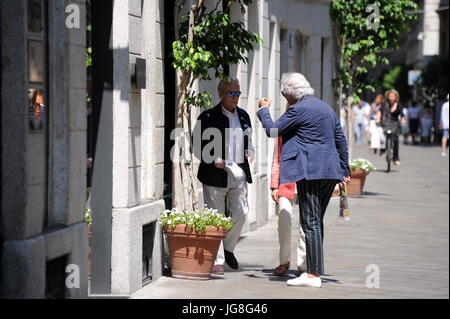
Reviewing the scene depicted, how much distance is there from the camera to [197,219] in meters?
9.82

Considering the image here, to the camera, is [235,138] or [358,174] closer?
[235,138]

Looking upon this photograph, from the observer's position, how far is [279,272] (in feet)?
34.4

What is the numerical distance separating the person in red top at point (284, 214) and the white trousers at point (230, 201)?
54 centimetres

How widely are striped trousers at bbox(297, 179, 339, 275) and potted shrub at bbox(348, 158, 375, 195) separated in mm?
10157

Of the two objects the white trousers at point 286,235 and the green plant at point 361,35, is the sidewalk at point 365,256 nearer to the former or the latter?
the white trousers at point 286,235

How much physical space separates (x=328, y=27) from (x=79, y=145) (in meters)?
14.1

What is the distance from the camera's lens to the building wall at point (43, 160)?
668 cm

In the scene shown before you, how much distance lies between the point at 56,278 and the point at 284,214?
129 inches

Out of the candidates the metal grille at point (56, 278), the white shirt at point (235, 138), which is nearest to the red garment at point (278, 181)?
the white shirt at point (235, 138)

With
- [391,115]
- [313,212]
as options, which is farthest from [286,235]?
[391,115]

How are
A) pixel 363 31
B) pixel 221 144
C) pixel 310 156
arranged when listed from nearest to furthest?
1. pixel 310 156
2. pixel 221 144
3. pixel 363 31

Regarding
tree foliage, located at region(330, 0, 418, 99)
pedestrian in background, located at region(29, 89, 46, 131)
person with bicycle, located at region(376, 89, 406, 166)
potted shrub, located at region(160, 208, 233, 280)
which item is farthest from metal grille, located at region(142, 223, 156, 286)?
person with bicycle, located at region(376, 89, 406, 166)

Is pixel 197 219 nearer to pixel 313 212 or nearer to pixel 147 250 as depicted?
pixel 147 250
